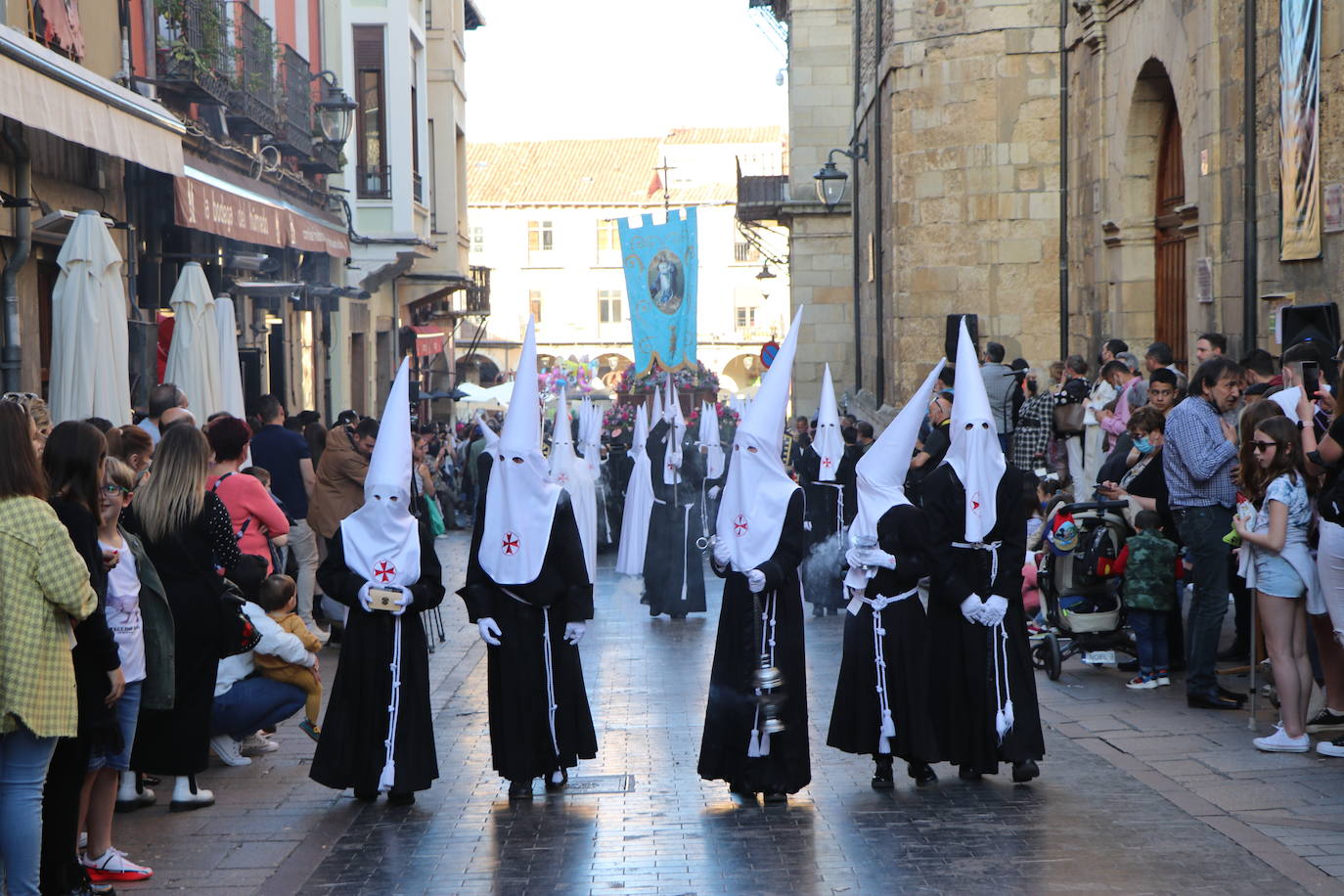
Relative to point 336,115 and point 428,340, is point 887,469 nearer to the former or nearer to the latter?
point 336,115

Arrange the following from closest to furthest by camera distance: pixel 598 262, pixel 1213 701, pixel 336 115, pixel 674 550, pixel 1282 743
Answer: pixel 1282 743
pixel 1213 701
pixel 674 550
pixel 336 115
pixel 598 262

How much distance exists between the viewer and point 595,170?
7675 cm

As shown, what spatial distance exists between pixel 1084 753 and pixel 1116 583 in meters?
2.24

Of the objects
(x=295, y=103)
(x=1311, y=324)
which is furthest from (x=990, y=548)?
(x=295, y=103)

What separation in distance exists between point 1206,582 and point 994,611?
7.40ft

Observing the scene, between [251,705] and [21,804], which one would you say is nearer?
[21,804]

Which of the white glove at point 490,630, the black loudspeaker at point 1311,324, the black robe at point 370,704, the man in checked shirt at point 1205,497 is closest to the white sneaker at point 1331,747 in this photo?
the man in checked shirt at point 1205,497

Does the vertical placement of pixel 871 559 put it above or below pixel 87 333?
below

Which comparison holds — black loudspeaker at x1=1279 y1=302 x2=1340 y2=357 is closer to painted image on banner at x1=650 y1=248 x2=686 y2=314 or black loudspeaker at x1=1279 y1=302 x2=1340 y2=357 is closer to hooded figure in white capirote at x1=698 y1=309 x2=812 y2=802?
hooded figure in white capirote at x1=698 y1=309 x2=812 y2=802

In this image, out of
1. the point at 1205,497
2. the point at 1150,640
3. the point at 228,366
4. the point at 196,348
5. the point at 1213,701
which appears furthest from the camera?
the point at 228,366

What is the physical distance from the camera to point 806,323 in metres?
38.3

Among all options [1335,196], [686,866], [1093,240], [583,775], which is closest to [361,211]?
[1093,240]

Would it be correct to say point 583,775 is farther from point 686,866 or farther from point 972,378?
point 972,378

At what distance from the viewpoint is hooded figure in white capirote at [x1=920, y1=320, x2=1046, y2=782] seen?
774 centimetres
